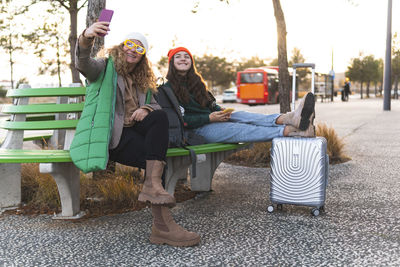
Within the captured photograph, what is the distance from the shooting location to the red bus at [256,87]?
30.4 meters

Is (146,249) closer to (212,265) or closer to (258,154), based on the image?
(212,265)

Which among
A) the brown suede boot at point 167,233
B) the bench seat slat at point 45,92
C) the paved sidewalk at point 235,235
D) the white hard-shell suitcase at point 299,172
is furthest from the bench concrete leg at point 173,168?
the bench seat slat at point 45,92

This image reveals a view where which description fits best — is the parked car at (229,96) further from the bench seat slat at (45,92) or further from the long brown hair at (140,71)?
the long brown hair at (140,71)

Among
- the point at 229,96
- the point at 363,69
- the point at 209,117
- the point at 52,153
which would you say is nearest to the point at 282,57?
the point at 209,117

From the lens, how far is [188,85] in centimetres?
431

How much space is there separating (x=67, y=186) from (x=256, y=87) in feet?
90.6

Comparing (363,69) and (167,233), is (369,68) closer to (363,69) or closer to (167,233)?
(363,69)

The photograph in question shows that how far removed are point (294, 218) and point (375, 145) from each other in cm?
511

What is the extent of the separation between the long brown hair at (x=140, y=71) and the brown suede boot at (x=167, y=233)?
3.37 ft

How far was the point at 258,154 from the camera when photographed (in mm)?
6172

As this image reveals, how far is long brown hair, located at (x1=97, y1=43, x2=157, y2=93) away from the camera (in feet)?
11.4

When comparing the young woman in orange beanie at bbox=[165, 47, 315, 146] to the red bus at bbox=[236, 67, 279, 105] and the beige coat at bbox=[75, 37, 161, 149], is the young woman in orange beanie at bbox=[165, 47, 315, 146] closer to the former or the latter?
the beige coat at bbox=[75, 37, 161, 149]

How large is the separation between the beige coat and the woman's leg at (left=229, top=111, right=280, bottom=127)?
1.04 meters

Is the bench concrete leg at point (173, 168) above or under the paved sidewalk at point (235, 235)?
Answer: above
